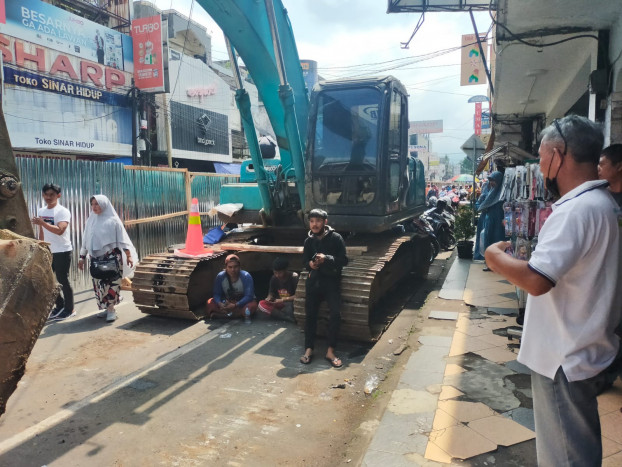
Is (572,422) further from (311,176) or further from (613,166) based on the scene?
(311,176)

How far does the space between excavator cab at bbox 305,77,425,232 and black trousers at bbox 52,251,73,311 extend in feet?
10.6

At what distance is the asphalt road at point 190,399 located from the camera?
310 centimetres

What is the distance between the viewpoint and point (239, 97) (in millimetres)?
6168

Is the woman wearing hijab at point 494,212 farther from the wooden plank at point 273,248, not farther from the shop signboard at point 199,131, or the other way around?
the shop signboard at point 199,131

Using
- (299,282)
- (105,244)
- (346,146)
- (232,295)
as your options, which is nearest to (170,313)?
(232,295)

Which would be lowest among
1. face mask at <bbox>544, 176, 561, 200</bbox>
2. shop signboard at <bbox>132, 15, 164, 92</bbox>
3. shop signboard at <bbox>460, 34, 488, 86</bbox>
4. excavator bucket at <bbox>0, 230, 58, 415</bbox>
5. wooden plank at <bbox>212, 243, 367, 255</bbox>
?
wooden plank at <bbox>212, 243, 367, 255</bbox>

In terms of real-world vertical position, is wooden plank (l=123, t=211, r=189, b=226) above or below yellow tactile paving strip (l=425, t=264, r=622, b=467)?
above

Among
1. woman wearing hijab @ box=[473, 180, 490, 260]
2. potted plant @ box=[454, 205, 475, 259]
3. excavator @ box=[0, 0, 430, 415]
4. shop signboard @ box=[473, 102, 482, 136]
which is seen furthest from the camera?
shop signboard @ box=[473, 102, 482, 136]

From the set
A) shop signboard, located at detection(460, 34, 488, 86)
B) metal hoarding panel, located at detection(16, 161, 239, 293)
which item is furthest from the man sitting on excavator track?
shop signboard, located at detection(460, 34, 488, 86)

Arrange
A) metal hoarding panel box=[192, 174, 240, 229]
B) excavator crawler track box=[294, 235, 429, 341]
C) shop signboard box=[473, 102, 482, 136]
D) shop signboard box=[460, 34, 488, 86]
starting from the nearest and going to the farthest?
excavator crawler track box=[294, 235, 429, 341] < metal hoarding panel box=[192, 174, 240, 229] < shop signboard box=[460, 34, 488, 86] < shop signboard box=[473, 102, 482, 136]

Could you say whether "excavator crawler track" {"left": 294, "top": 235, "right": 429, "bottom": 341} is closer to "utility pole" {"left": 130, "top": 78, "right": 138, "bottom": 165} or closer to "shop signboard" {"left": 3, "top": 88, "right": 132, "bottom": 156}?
"shop signboard" {"left": 3, "top": 88, "right": 132, "bottom": 156}

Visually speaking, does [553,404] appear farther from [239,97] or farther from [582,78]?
[582,78]

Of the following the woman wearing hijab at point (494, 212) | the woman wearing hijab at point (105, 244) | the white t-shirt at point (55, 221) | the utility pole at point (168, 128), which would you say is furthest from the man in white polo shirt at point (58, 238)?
the utility pole at point (168, 128)

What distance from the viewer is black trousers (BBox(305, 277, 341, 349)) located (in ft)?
A: 15.6
